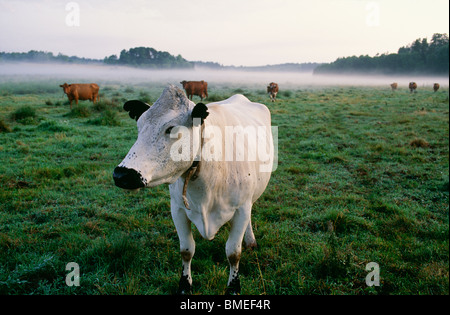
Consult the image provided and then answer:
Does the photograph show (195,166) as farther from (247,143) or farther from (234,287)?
(234,287)

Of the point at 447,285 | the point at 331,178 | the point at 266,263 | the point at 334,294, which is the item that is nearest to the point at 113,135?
the point at 331,178

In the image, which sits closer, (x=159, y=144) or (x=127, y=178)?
(x=127, y=178)

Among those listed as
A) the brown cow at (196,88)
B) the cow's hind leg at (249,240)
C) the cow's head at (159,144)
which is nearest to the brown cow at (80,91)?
the brown cow at (196,88)

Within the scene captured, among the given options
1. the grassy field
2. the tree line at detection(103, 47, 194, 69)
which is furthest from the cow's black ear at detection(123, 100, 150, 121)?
the tree line at detection(103, 47, 194, 69)

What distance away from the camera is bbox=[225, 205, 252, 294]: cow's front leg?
8.45 feet

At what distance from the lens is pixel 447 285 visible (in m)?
2.51

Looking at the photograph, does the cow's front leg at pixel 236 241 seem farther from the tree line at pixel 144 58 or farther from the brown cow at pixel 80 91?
the tree line at pixel 144 58

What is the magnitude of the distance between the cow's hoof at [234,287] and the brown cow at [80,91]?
16411 millimetres

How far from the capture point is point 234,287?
2648mm

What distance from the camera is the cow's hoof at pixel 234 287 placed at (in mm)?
2611

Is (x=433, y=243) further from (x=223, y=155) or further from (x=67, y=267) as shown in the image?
(x=67, y=267)

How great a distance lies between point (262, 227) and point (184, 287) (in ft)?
4.97

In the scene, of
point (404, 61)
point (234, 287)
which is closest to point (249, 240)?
point (234, 287)

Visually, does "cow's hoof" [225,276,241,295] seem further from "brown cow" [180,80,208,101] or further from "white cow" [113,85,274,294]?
"brown cow" [180,80,208,101]
